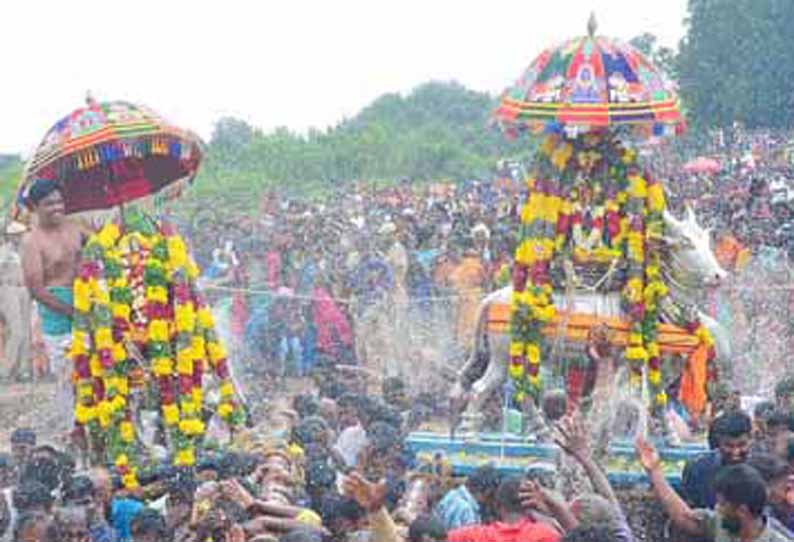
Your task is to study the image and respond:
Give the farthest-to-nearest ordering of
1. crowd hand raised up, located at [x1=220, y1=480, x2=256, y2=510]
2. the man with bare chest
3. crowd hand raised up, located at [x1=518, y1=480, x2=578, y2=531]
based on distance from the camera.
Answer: the man with bare chest < crowd hand raised up, located at [x1=220, y1=480, x2=256, y2=510] < crowd hand raised up, located at [x1=518, y1=480, x2=578, y2=531]

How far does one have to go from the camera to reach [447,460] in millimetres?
9141

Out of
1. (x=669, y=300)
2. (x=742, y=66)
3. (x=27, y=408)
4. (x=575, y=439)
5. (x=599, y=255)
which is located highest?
(x=742, y=66)

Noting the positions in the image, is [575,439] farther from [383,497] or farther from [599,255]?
[599,255]

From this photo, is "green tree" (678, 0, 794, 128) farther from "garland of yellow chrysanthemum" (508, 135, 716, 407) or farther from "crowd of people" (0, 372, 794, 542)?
"crowd of people" (0, 372, 794, 542)

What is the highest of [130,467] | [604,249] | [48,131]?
[48,131]

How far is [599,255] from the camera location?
10.5 meters

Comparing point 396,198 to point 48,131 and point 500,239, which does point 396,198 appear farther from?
point 48,131

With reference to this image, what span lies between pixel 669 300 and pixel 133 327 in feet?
11.2

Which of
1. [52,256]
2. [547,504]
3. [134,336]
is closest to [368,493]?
[547,504]

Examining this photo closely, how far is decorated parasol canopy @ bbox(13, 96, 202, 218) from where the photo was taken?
10.1 m

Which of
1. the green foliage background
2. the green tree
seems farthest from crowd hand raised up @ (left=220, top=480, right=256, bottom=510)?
the green tree

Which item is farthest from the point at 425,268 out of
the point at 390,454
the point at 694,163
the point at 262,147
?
the point at 262,147

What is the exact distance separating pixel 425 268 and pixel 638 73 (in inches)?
307

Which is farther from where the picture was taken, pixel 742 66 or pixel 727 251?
pixel 742 66
